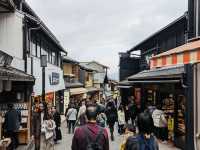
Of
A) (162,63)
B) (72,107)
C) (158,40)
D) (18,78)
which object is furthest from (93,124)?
(158,40)

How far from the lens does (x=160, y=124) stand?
19344mm

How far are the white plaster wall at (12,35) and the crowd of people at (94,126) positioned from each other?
2.55 m

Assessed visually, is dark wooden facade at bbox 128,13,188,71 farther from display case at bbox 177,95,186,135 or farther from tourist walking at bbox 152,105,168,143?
tourist walking at bbox 152,105,168,143

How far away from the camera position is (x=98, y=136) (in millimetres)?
6746

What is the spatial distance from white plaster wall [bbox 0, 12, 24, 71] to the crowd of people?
8.37 feet

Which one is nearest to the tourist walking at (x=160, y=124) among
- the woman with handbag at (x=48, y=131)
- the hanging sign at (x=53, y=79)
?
the woman with handbag at (x=48, y=131)

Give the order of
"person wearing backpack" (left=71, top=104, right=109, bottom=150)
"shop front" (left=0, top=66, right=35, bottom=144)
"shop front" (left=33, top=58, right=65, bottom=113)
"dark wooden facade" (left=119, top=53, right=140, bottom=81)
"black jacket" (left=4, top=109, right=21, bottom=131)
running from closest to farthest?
"person wearing backpack" (left=71, top=104, right=109, bottom=150) < "black jacket" (left=4, top=109, right=21, bottom=131) < "shop front" (left=0, top=66, right=35, bottom=144) < "shop front" (left=33, top=58, right=65, bottom=113) < "dark wooden facade" (left=119, top=53, right=140, bottom=81)

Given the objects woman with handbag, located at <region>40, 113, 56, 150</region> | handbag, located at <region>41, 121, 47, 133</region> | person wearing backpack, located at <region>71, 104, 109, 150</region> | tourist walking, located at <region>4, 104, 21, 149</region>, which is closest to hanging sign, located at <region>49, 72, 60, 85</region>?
handbag, located at <region>41, 121, 47, 133</region>

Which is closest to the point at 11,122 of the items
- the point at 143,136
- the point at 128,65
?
the point at 143,136

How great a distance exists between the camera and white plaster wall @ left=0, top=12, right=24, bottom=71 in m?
19.2

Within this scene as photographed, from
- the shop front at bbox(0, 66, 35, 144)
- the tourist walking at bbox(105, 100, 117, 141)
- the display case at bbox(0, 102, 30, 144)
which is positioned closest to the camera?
the shop front at bbox(0, 66, 35, 144)

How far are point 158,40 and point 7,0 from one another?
1506 cm

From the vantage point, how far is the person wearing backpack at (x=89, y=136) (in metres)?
6.68

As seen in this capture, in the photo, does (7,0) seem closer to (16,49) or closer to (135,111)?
(16,49)
